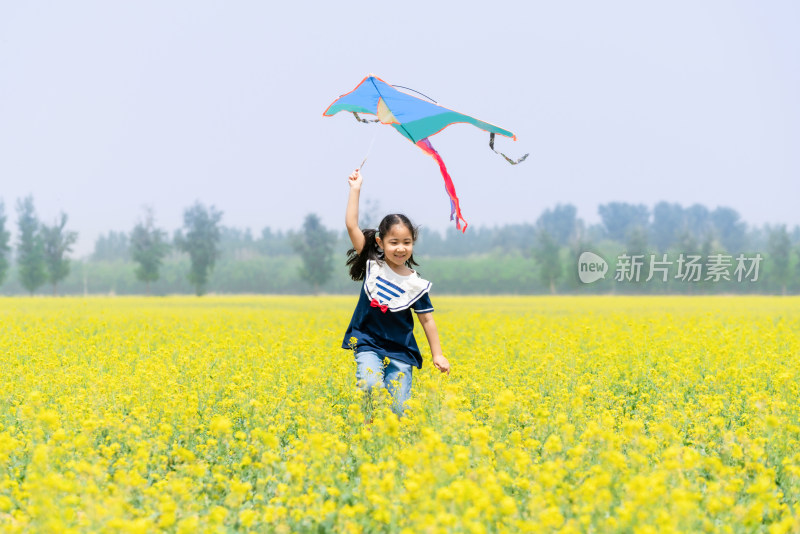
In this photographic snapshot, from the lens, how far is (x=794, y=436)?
18.1 ft

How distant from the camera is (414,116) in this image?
671 centimetres

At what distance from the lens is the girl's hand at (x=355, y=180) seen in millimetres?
5711

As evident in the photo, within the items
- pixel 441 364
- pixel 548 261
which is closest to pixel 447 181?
pixel 441 364

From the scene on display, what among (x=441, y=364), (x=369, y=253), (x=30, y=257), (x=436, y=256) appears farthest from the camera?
(x=436, y=256)

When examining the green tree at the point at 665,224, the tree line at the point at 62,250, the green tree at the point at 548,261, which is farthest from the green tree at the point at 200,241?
the green tree at the point at 665,224

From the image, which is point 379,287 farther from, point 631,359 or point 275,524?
point 631,359

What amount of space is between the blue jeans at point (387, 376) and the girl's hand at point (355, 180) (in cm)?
143

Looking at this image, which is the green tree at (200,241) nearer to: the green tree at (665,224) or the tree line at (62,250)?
the tree line at (62,250)

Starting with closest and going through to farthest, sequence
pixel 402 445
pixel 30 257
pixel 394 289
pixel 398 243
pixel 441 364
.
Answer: pixel 402 445
pixel 441 364
pixel 398 243
pixel 394 289
pixel 30 257

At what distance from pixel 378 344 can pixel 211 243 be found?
59.6m

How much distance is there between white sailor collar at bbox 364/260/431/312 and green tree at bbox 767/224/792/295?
69.7m

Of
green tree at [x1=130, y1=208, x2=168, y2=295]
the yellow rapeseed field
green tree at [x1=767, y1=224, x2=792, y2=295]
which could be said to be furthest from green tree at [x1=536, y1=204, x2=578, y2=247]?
the yellow rapeseed field

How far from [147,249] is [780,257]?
60490mm

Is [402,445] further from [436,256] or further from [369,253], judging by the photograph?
[436,256]
